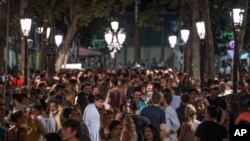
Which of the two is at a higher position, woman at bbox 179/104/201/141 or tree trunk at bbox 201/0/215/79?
tree trunk at bbox 201/0/215/79

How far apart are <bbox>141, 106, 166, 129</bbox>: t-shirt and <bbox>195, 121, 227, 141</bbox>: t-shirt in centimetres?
253

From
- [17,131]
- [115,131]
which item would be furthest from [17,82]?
[115,131]

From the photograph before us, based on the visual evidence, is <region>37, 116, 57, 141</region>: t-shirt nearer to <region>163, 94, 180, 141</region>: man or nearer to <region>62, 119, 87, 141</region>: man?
<region>163, 94, 180, 141</region>: man

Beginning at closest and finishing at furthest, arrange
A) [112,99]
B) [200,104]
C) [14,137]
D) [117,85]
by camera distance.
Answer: [14,137]
[200,104]
[112,99]
[117,85]

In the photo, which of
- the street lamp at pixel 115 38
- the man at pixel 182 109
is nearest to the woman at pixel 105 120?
the man at pixel 182 109

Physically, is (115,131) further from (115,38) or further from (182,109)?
(115,38)

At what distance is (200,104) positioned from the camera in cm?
1723

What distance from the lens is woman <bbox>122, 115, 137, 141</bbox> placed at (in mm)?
12750

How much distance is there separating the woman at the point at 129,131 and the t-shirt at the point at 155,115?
226 cm

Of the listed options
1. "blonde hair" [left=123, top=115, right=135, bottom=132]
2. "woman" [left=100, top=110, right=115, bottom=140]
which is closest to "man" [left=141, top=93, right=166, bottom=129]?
"woman" [left=100, top=110, right=115, bottom=140]

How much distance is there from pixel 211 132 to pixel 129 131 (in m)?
1.22

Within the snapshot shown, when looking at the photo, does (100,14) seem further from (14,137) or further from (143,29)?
(143,29)

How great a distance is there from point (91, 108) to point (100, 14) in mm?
35132

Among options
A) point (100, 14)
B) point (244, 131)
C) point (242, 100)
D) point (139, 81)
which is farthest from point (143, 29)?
point (244, 131)
